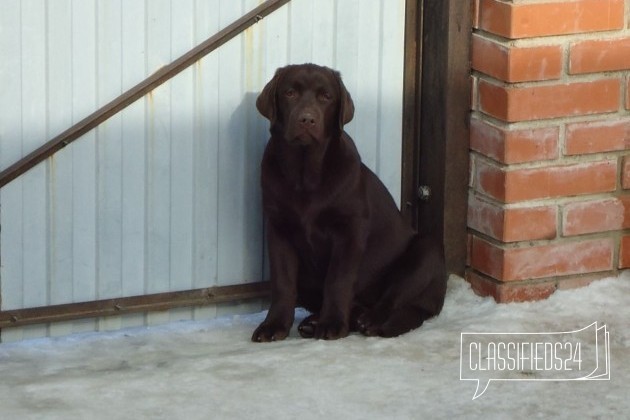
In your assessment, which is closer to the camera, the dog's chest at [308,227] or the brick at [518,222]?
the dog's chest at [308,227]

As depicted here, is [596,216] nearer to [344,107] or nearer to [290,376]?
[344,107]

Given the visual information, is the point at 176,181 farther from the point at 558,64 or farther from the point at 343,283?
the point at 558,64

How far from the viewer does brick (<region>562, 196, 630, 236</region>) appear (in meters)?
5.10

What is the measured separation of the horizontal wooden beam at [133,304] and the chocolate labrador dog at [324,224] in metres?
0.22

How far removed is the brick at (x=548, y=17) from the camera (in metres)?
4.86

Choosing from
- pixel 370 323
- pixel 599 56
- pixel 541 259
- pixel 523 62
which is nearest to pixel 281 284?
pixel 370 323

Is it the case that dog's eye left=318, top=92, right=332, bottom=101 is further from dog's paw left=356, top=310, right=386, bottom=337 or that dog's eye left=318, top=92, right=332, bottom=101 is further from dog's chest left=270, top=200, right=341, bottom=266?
dog's paw left=356, top=310, right=386, bottom=337

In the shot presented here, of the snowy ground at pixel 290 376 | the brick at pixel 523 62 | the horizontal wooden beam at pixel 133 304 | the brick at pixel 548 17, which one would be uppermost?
the brick at pixel 548 17

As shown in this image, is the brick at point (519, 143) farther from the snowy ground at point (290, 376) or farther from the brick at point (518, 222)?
the snowy ground at point (290, 376)

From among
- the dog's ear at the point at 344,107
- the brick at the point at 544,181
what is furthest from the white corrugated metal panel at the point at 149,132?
the brick at the point at 544,181

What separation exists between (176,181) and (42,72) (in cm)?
59

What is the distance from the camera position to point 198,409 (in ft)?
13.3

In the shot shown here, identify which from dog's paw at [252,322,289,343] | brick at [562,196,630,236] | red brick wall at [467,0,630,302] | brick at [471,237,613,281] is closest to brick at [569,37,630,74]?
red brick wall at [467,0,630,302]

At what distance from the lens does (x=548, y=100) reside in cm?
496
